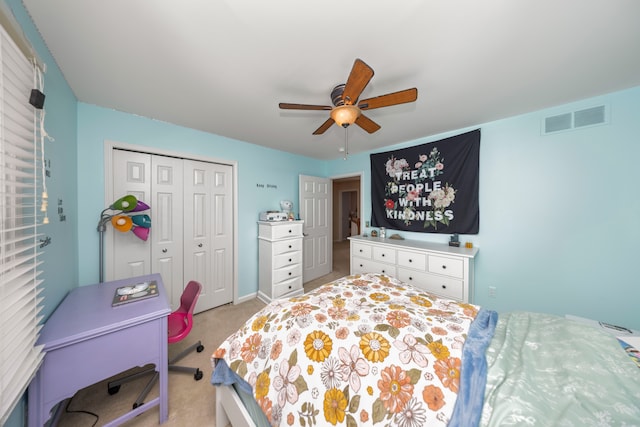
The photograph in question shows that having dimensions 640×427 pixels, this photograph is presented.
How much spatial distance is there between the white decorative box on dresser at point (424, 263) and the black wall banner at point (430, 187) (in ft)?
1.05

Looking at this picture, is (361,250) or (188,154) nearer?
(188,154)

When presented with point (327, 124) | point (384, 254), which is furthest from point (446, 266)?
point (327, 124)

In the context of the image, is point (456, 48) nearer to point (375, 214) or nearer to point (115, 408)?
point (375, 214)

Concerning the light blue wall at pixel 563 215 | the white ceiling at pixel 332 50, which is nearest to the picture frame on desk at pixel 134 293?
the white ceiling at pixel 332 50

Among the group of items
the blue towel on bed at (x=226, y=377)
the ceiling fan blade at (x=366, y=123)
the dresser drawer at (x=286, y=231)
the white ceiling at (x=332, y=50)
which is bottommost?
the blue towel on bed at (x=226, y=377)

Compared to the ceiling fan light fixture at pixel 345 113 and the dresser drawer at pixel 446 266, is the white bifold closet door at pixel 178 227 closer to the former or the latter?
the ceiling fan light fixture at pixel 345 113

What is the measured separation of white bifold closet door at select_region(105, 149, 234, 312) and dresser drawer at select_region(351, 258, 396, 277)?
1838 mm

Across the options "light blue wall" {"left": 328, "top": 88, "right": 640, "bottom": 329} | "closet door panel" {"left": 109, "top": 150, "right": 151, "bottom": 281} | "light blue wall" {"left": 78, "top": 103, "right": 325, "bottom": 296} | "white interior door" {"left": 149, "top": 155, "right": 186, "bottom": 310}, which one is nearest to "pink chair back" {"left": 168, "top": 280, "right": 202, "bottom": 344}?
"white interior door" {"left": 149, "top": 155, "right": 186, "bottom": 310}

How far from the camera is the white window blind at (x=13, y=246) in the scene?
0.72 meters

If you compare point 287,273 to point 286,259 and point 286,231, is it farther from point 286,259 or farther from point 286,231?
point 286,231

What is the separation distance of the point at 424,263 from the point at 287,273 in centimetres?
184

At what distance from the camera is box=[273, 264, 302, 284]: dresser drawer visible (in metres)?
2.80

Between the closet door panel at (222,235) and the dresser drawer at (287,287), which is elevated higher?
the closet door panel at (222,235)

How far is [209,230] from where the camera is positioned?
263 centimetres
